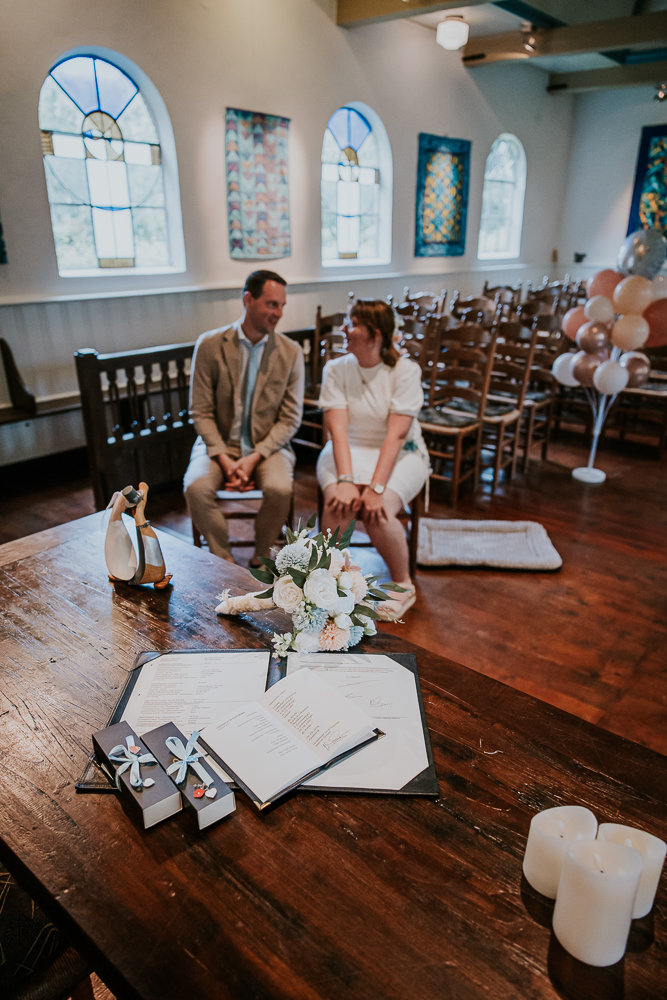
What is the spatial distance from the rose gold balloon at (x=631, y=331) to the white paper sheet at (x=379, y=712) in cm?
338

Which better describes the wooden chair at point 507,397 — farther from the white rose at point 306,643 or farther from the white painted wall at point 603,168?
the white painted wall at point 603,168

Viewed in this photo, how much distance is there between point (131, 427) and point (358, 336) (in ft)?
5.57

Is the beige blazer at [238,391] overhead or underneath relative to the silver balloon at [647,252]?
underneath

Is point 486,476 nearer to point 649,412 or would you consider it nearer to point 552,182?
point 649,412

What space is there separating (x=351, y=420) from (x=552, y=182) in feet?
28.6

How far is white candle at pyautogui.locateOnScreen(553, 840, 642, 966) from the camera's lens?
77 cm

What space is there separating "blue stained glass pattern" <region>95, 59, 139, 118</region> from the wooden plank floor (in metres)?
2.42

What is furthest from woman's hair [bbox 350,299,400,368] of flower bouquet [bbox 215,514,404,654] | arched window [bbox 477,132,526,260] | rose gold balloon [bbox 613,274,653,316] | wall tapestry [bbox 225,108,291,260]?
arched window [bbox 477,132,526,260]

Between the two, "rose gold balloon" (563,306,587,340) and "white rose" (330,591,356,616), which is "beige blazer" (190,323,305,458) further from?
"rose gold balloon" (563,306,587,340)

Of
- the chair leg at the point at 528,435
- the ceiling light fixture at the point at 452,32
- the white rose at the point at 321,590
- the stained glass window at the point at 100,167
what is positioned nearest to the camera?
the white rose at the point at 321,590

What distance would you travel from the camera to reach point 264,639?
1473 mm

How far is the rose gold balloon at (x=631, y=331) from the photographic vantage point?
397 cm

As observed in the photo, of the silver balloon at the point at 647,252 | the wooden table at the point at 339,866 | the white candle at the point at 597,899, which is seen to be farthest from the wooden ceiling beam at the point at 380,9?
the white candle at the point at 597,899

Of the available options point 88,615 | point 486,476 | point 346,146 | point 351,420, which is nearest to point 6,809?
point 88,615
